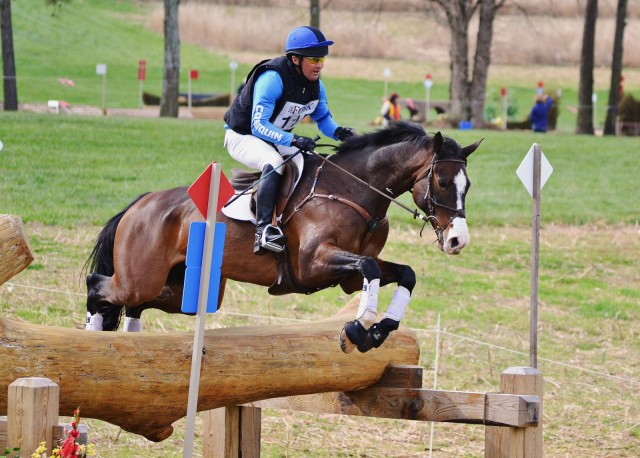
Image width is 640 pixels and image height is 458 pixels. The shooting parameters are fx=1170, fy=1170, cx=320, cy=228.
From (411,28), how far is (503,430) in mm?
50497

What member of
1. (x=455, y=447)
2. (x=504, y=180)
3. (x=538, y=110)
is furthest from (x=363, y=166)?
(x=538, y=110)

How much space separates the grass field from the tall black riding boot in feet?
7.25

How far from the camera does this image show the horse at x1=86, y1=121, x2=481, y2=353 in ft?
22.3

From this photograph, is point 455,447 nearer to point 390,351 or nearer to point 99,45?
point 390,351

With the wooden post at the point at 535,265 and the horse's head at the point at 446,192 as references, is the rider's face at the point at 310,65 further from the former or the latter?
the wooden post at the point at 535,265

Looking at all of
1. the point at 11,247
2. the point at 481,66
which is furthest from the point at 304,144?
the point at 481,66

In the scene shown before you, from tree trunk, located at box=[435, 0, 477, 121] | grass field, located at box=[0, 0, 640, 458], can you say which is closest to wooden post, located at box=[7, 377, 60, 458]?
grass field, located at box=[0, 0, 640, 458]

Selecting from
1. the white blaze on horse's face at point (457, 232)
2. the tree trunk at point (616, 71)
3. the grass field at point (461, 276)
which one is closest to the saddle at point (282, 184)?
the white blaze on horse's face at point (457, 232)

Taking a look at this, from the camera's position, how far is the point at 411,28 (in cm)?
5597

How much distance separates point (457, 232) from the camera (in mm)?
6754

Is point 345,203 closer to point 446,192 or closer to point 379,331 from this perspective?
point 446,192

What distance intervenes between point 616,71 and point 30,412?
29.9m

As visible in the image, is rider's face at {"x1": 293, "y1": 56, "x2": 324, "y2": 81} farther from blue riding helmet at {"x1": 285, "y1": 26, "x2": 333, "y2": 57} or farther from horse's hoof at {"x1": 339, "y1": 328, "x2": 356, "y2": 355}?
horse's hoof at {"x1": 339, "y1": 328, "x2": 356, "y2": 355}

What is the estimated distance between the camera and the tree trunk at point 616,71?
32375 mm
